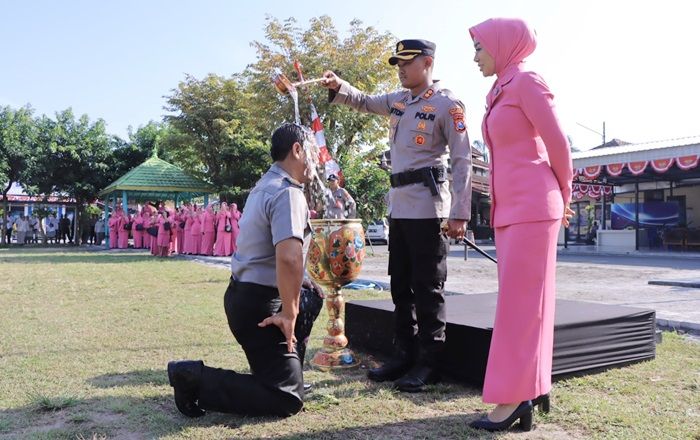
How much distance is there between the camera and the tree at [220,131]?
2594 centimetres

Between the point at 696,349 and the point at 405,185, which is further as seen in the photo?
the point at 696,349

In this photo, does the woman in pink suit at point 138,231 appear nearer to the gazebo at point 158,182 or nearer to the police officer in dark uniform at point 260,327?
the gazebo at point 158,182

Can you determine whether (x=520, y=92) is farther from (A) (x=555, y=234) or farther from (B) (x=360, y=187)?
(B) (x=360, y=187)

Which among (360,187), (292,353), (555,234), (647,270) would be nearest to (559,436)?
(555,234)

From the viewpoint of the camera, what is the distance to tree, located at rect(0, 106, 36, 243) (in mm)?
30281

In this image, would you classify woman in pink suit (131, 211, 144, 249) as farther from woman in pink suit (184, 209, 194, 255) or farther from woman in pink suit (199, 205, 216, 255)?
woman in pink suit (199, 205, 216, 255)

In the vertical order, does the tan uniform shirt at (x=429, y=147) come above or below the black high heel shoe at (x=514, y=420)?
above

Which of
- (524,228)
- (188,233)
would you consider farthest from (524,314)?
(188,233)

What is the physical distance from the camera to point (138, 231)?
24891mm

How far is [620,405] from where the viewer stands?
3.17 meters

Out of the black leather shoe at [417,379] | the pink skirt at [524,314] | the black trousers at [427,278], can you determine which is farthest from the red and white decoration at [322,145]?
the pink skirt at [524,314]

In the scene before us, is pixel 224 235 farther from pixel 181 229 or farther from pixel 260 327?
pixel 260 327

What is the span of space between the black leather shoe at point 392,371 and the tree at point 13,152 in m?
31.6

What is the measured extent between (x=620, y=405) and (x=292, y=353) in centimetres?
178
